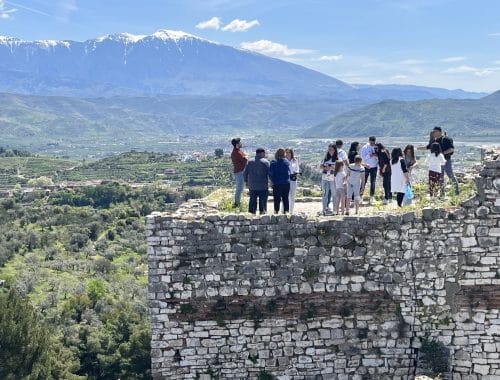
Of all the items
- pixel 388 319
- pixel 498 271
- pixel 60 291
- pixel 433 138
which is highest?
pixel 433 138

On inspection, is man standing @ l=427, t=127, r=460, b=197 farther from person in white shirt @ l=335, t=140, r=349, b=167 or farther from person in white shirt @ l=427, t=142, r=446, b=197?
person in white shirt @ l=335, t=140, r=349, b=167

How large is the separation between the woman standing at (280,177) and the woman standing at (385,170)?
106 inches

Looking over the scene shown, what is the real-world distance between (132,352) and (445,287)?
1586 centimetres

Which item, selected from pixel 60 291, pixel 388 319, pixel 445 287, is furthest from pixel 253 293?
pixel 60 291

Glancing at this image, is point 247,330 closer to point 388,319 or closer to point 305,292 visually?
point 305,292

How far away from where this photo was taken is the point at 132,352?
23297mm

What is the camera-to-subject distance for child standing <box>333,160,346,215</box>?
13.2 meters

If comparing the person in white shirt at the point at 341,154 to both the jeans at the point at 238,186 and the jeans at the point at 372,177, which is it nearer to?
the jeans at the point at 372,177

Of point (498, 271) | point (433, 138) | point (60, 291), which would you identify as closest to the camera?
point (498, 271)

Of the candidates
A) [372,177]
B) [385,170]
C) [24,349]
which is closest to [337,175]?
[385,170]

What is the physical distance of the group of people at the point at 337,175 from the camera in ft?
43.3

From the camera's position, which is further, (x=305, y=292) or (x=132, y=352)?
(x=132, y=352)

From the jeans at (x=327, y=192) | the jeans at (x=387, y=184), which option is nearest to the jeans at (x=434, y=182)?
the jeans at (x=387, y=184)

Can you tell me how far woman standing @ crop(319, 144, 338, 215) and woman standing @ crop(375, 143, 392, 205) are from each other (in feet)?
4.83
